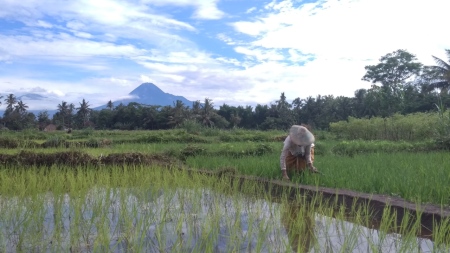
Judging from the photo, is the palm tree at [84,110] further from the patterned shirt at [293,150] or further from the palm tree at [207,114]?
the patterned shirt at [293,150]

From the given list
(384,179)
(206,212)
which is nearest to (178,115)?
(384,179)

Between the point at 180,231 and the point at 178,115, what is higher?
the point at 178,115

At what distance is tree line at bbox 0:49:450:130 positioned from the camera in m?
26.9

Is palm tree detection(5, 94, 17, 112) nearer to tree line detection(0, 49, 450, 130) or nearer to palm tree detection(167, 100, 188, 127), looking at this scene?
tree line detection(0, 49, 450, 130)

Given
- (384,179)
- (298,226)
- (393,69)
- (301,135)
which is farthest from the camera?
(393,69)

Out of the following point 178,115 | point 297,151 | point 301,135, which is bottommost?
point 297,151

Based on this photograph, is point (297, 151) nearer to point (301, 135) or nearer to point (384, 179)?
point (301, 135)

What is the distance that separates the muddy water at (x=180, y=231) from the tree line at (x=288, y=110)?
2316 cm

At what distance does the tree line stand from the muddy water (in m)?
23.2

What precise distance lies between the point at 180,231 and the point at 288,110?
117ft

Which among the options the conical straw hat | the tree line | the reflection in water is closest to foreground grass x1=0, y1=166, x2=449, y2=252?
the reflection in water

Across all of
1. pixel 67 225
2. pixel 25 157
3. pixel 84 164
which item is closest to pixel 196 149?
pixel 84 164

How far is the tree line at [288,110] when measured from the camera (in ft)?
88.3

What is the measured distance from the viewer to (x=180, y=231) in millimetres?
2395
